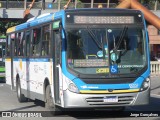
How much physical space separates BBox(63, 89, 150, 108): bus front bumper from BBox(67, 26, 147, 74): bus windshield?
1.93 feet

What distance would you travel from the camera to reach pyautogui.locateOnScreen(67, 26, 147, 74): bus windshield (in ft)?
41.0

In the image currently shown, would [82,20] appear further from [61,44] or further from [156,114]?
[156,114]

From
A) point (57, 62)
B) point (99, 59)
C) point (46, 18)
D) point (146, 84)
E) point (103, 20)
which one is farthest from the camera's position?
point (46, 18)

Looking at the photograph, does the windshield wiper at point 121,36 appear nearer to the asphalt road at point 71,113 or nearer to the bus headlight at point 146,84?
the bus headlight at point 146,84

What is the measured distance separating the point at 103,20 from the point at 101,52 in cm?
87

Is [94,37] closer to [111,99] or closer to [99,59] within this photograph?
[99,59]

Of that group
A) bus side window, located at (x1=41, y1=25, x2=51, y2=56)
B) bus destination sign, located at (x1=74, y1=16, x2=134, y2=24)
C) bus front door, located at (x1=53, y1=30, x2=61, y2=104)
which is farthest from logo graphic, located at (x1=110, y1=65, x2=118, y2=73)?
bus side window, located at (x1=41, y1=25, x2=51, y2=56)

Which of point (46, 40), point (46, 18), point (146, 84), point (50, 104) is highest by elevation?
point (46, 18)

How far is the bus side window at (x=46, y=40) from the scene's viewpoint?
46.1ft

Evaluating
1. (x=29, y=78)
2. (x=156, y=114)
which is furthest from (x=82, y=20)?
(x=29, y=78)

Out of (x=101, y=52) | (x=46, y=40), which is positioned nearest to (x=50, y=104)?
(x=46, y=40)

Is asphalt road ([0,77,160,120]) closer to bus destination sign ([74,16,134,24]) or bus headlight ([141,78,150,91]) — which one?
bus headlight ([141,78,150,91])

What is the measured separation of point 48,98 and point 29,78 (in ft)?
8.96

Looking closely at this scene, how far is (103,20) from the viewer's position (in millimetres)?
12875
